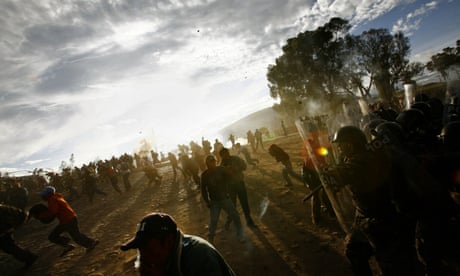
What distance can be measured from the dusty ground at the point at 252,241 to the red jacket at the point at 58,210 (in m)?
1.26

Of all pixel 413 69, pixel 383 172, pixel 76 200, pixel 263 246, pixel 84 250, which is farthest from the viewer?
pixel 413 69

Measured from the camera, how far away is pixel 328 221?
5.59 metres

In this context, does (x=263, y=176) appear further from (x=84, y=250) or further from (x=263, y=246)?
(x=84, y=250)

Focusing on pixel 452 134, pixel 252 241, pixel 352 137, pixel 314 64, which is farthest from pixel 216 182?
pixel 314 64

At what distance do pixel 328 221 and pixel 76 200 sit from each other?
62.9 feet

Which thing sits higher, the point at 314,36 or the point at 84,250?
the point at 314,36

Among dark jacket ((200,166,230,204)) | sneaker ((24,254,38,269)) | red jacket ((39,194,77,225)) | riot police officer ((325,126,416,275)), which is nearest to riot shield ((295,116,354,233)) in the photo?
riot police officer ((325,126,416,275))

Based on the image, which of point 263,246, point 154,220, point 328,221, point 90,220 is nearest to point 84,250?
point 90,220

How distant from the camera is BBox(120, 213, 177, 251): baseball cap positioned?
156 centimetres

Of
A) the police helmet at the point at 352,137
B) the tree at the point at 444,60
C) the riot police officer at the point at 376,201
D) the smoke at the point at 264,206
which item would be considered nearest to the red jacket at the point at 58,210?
the smoke at the point at 264,206

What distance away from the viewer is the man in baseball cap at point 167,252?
1562 millimetres

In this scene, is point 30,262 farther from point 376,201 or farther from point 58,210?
point 376,201

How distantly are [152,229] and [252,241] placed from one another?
4.42m

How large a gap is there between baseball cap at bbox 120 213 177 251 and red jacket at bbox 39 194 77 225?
19.6 ft
